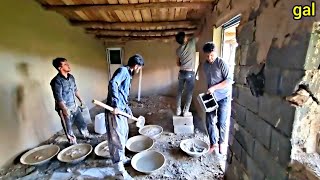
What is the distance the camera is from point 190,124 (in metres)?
3.18

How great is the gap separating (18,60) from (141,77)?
3.77 metres

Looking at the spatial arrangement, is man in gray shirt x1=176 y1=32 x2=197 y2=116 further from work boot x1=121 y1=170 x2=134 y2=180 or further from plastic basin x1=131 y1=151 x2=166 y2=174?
work boot x1=121 y1=170 x2=134 y2=180

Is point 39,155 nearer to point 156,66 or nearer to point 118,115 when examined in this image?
point 118,115

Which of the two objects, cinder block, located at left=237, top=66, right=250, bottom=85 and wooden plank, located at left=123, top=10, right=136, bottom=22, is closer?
cinder block, located at left=237, top=66, right=250, bottom=85

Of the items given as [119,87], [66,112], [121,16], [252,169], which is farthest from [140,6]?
[252,169]

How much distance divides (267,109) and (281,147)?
0.71ft

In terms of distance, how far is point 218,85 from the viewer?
6.98 feet

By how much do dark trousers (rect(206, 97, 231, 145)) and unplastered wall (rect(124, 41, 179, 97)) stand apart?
3.71 m

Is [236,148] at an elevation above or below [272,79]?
below

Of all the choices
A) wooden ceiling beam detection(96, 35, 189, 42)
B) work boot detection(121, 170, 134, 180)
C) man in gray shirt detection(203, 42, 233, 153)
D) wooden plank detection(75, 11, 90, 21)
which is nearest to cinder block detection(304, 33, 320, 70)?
man in gray shirt detection(203, 42, 233, 153)

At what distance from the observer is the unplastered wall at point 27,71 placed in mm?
2340

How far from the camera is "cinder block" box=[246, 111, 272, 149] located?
1041 millimetres

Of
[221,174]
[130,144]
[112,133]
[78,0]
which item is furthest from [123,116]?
[78,0]

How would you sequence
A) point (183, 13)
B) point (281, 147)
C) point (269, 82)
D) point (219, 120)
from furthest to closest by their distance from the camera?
point (183, 13) → point (219, 120) → point (269, 82) → point (281, 147)
